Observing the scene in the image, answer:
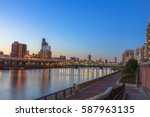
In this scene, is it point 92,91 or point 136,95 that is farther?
point 92,91

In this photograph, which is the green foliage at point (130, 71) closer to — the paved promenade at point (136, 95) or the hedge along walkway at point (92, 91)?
the hedge along walkway at point (92, 91)

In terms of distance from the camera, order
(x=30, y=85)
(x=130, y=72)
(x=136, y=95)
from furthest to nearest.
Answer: (x=30, y=85) → (x=130, y=72) → (x=136, y=95)

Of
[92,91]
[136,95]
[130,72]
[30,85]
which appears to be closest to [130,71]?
[130,72]

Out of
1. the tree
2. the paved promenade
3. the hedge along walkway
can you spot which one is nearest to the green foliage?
the tree

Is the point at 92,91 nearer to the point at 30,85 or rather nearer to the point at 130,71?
the point at 130,71

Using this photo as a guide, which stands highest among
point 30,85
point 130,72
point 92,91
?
point 130,72

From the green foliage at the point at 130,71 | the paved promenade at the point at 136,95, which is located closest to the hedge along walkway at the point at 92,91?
the paved promenade at the point at 136,95

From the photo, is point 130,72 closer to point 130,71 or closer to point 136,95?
point 130,71

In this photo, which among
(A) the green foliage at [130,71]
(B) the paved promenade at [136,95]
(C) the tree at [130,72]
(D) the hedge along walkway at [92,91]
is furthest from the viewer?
(A) the green foliage at [130,71]

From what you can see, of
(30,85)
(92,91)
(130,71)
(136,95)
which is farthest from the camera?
(30,85)

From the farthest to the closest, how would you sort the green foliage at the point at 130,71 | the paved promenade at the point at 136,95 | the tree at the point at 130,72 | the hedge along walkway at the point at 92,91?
the green foliage at the point at 130,71 < the tree at the point at 130,72 < the hedge along walkway at the point at 92,91 < the paved promenade at the point at 136,95

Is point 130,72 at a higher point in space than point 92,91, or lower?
higher

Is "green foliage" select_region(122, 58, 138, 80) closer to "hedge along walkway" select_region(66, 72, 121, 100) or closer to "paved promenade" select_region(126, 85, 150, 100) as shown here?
"hedge along walkway" select_region(66, 72, 121, 100)

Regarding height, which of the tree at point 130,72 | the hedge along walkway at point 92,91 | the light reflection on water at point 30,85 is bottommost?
the light reflection on water at point 30,85
